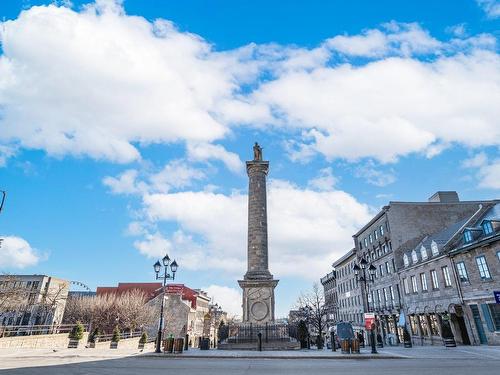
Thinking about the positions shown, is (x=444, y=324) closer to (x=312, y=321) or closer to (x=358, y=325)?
(x=358, y=325)

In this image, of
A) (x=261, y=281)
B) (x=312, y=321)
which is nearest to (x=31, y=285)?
(x=312, y=321)

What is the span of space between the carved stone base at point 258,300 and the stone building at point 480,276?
52.2 feet

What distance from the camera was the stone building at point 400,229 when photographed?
40219mm

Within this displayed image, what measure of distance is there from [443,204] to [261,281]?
2787cm

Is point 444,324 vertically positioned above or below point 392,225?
below

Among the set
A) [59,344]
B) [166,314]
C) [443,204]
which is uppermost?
[443,204]

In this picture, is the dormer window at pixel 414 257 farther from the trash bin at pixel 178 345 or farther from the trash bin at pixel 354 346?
the trash bin at pixel 178 345

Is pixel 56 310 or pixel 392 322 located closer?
pixel 392 322

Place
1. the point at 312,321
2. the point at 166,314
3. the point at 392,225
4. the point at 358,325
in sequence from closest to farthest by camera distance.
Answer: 1. the point at 392,225
2. the point at 358,325
3. the point at 312,321
4. the point at 166,314

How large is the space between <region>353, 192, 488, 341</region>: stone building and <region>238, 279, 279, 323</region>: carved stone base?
65.9 feet

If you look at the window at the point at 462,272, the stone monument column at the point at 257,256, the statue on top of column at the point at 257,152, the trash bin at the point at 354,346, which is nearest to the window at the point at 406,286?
the window at the point at 462,272

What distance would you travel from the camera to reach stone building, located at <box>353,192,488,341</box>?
132 ft

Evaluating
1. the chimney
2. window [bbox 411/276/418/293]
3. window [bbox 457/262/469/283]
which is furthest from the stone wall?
the chimney

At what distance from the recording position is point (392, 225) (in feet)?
135
